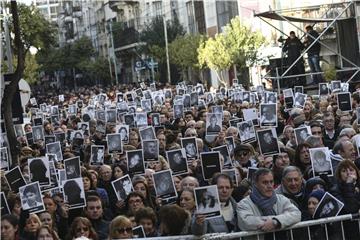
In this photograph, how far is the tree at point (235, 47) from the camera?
44.3 metres

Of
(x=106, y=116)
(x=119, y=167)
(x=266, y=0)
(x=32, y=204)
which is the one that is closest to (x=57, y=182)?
(x=119, y=167)

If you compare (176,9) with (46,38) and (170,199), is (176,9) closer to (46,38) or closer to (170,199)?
(46,38)

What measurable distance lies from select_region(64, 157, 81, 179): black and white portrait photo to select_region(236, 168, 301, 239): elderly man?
4.05 meters

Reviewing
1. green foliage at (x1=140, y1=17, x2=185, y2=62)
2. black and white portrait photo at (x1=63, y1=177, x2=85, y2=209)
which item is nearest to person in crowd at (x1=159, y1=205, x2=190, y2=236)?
black and white portrait photo at (x1=63, y1=177, x2=85, y2=209)

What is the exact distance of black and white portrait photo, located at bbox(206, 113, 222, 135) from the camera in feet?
51.1

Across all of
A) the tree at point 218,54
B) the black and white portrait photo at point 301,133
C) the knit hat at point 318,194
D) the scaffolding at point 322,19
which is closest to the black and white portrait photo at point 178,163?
the black and white portrait photo at point 301,133

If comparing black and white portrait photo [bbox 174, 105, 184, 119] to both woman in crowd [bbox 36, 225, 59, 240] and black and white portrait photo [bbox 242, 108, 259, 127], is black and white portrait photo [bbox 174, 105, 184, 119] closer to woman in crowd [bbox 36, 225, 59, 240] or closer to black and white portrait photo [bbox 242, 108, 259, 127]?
black and white portrait photo [bbox 242, 108, 259, 127]

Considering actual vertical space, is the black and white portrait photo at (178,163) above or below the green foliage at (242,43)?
below

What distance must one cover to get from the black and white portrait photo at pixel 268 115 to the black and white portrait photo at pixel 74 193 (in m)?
6.37

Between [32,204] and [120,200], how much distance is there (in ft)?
4.35

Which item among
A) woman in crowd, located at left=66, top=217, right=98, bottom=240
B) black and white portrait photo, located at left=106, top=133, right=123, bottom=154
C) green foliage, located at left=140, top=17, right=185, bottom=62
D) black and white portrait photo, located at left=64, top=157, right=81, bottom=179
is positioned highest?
green foliage, located at left=140, top=17, right=185, bottom=62

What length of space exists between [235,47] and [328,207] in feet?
122

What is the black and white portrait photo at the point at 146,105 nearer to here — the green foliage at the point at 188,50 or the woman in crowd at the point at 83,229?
the woman in crowd at the point at 83,229

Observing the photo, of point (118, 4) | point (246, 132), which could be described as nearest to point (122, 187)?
point (246, 132)
